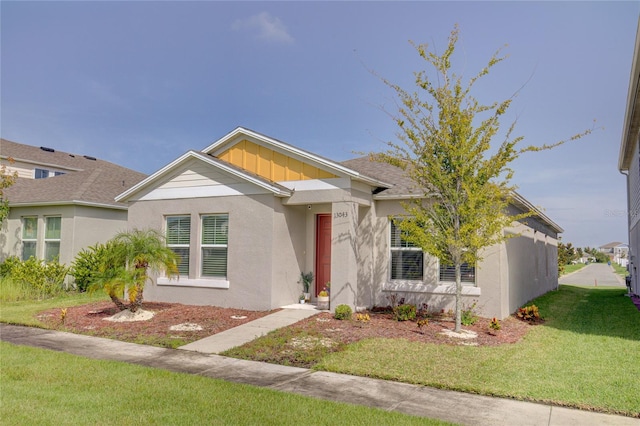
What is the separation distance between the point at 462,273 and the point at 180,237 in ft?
28.2

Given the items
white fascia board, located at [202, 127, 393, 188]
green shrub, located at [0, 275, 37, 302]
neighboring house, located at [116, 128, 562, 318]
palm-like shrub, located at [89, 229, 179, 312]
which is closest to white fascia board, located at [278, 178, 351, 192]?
neighboring house, located at [116, 128, 562, 318]

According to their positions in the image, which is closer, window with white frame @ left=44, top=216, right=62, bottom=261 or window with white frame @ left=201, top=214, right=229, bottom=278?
window with white frame @ left=201, top=214, right=229, bottom=278

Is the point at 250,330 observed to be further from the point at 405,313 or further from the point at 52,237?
the point at 52,237

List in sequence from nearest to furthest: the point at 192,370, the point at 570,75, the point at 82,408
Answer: the point at 82,408 → the point at 192,370 → the point at 570,75

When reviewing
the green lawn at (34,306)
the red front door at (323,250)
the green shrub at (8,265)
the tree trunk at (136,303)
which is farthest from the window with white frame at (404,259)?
the green shrub at (8,265)

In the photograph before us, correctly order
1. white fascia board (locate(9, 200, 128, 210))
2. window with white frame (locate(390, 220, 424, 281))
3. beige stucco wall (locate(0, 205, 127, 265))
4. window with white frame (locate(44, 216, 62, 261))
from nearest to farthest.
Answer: window with white frame (locate(390, 220, 424, 281))
white fascia board (locate(9, 200, 128, 210))
beige stucco wall (locate(0, 205, 127, 265))
window with white frame (locate(44, 216, 62, 261))

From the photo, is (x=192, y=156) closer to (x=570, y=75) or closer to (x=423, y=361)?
(x=423, y=361)

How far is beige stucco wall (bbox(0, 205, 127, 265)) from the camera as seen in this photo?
16.9 metres

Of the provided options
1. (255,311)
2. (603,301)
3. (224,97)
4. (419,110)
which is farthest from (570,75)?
(224,97)

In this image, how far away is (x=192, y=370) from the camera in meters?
6.92

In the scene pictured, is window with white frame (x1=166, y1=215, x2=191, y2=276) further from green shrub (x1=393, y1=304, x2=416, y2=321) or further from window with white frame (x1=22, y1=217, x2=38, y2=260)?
window with white frame (x1=22, y1=217, x2=38, y2=260)

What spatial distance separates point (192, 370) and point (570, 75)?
14441 mm

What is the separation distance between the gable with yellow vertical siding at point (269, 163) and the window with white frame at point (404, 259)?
2653 mm

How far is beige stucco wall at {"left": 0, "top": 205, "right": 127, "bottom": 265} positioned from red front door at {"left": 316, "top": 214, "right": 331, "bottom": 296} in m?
9.98
